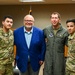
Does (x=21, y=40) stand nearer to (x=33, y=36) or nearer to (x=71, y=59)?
(x=33, y=36)

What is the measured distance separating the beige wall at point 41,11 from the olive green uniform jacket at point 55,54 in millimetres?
5851

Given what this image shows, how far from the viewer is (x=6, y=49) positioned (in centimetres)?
325

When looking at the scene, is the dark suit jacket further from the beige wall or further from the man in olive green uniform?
the beige wall

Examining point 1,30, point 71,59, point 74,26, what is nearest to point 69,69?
point 71,59

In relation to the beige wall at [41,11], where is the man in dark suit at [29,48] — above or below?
below

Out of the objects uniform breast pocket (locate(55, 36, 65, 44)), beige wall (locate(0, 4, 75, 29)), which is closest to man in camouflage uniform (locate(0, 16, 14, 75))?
uniform breast pocket (locate(55, 36, 65, 44))

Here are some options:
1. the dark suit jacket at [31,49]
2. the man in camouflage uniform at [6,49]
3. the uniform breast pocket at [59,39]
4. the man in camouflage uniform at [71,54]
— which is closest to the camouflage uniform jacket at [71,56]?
the man in camouflage uniform at [71,54]

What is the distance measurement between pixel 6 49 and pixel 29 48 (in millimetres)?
441

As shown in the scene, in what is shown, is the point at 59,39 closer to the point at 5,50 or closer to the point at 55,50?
the point at 55,50

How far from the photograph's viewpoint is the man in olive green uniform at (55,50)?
3.38 metres

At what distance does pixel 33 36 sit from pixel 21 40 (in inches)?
9.2

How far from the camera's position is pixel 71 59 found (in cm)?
300

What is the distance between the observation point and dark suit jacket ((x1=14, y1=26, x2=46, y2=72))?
3.46 m

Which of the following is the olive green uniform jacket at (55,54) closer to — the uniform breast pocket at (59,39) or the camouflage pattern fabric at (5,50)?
the uniform breast pocket at (59,39)
